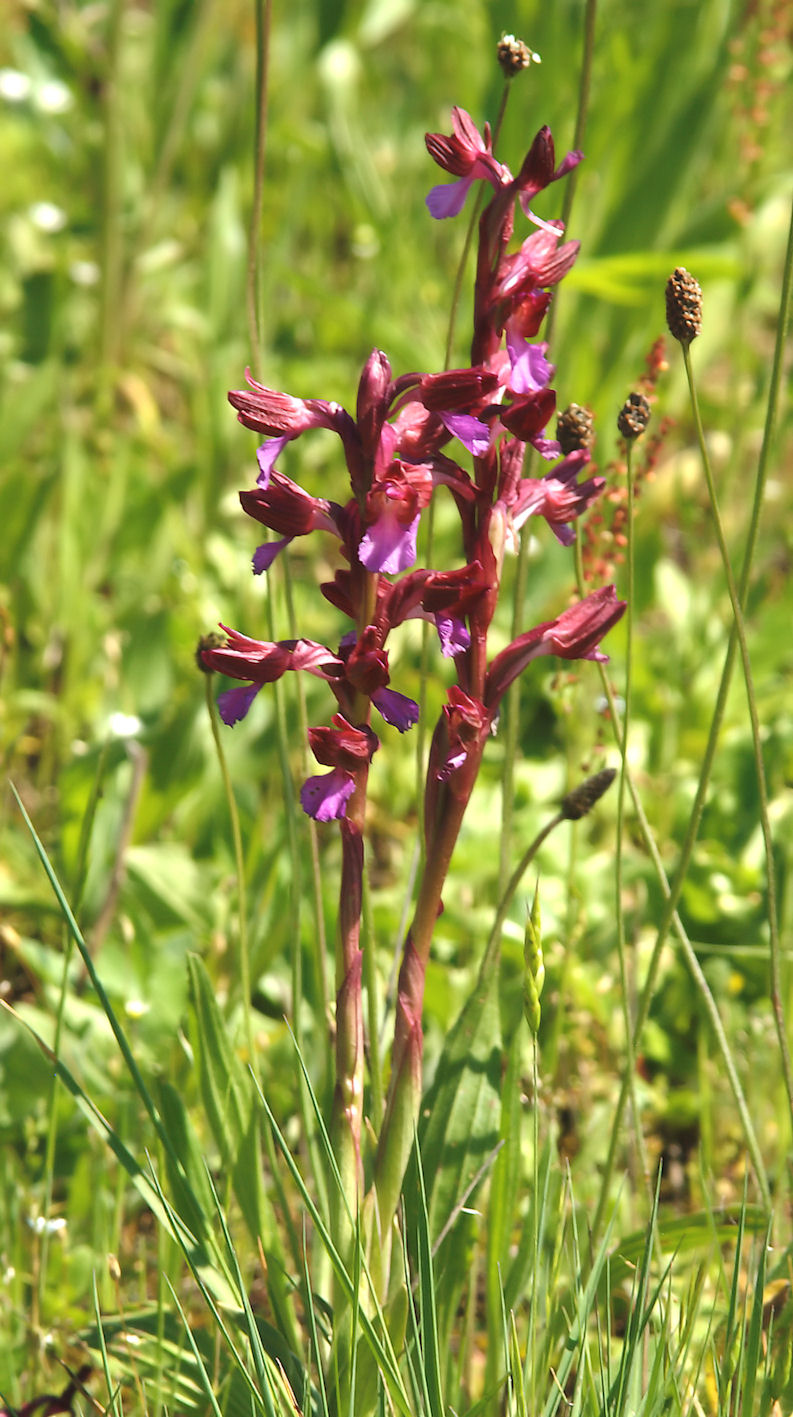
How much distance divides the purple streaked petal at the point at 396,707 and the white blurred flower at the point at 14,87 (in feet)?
10.0

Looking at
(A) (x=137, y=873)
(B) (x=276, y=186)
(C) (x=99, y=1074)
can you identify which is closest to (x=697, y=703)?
(A) (x=137, y=873)

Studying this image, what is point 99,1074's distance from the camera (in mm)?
1507

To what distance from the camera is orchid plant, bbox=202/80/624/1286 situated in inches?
36.2

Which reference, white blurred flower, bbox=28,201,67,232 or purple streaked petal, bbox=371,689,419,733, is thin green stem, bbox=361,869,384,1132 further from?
white blurred flower, bbox=28,201,67,232

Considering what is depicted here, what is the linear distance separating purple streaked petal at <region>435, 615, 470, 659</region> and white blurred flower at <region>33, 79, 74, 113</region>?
302cm

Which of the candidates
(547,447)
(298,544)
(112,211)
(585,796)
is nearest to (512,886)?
(585,796)

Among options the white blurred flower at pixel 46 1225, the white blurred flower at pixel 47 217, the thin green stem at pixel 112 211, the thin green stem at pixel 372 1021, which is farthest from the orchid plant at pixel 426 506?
the white blurred flower at pixel 47 217

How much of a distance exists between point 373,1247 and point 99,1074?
55 centimetres

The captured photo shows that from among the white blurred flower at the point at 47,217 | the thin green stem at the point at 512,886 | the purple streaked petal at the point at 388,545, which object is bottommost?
the thin green stem at the point at 512,886

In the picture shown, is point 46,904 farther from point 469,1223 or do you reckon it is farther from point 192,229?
point 192,229

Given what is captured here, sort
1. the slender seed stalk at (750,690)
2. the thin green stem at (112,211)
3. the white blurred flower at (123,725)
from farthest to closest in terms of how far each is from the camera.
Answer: the thin green stem at (112,211)
the white blurred flower at (123,725)
the slender seed stalk at (750,690)

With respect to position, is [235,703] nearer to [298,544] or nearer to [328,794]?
[328,794]

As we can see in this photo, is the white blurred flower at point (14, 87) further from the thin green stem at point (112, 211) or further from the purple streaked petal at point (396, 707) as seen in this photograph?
the purple streaked petal at point (396, 707)

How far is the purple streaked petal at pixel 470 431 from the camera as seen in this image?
899mm
